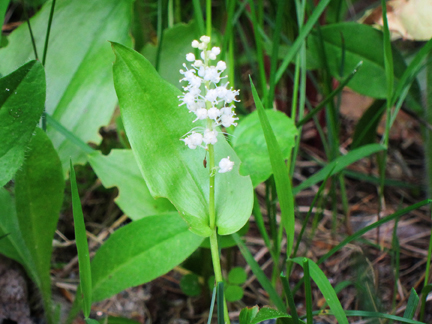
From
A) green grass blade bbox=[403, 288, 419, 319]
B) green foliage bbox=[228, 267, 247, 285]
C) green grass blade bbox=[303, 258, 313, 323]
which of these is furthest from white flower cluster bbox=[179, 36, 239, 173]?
green foliage bbox=[228, 267, 247, 285]

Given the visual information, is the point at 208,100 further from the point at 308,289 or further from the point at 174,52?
the point at 174,52

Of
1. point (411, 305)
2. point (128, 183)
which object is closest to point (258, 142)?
point (128, 183)

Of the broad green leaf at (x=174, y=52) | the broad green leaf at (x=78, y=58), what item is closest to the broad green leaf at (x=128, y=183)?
the broad green leaf at (x=78, y=58)

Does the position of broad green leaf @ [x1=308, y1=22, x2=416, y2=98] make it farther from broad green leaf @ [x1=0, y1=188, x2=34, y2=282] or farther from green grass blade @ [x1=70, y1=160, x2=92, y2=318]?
broad green leaf @ [x1=0, y1=188, x2=34, y2=282]

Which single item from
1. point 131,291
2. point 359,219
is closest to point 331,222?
point 359,219

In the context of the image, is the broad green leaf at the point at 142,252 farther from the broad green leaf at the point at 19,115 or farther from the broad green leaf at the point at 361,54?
the broad green leaf at the point at 361,54

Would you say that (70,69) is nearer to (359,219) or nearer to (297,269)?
(297,269)
